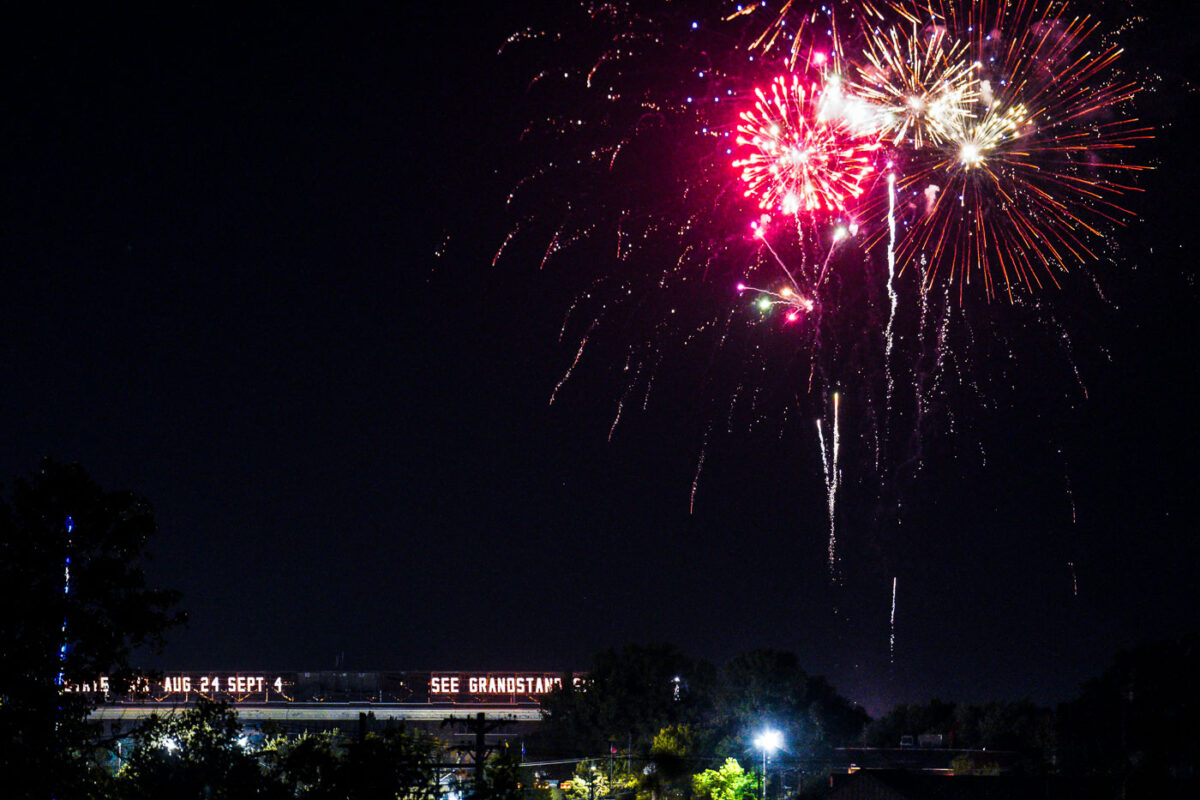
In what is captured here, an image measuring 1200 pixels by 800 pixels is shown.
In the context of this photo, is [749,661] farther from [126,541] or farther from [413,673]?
[126,541]

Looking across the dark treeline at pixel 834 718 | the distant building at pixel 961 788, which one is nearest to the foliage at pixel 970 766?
the dark treeline at pixel 834 718

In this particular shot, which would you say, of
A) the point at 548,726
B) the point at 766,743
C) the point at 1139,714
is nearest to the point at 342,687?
the point at 548,726

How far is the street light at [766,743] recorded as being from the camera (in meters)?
45.1

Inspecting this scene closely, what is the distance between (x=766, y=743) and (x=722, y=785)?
4.62 meters

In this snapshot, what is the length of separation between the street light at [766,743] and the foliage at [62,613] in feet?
103

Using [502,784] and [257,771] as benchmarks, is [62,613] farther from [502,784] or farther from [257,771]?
[502,784]

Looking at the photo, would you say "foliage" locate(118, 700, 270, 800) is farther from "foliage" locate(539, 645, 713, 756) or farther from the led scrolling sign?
the led scrolling sign

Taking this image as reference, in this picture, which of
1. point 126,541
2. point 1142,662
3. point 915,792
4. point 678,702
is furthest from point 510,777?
point 678,702

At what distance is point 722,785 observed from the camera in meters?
48.0

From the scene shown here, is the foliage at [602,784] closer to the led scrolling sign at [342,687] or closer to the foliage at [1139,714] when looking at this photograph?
the foliage at [1139,714]

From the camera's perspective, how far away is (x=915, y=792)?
39438mm

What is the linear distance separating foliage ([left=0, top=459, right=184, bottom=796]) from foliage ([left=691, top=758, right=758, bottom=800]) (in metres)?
33.5

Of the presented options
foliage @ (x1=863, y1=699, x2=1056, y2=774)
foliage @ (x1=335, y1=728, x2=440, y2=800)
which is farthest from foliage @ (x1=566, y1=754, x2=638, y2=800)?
foliage @ (x1=335, y1=728, x2=440, y2=800)

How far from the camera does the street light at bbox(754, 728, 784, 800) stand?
148 ft
